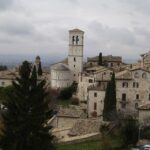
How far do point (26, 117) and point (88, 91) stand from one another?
33.2 meters

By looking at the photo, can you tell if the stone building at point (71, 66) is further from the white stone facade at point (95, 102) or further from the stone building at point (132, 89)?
the stone building at point (132, 89)

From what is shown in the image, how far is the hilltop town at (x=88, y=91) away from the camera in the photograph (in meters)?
50.2

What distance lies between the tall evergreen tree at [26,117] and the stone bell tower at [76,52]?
50187 millimetres

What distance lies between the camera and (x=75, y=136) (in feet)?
157

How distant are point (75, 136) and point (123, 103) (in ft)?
50.6

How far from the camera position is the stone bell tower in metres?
80.6

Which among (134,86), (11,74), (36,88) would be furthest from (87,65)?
(36,88)

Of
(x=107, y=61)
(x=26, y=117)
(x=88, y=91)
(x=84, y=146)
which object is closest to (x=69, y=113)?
(x=88, y=91)

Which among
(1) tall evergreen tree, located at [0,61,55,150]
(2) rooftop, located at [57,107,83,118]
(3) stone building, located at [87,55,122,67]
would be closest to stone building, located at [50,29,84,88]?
(3) stone building, located at [87,55,122,67]

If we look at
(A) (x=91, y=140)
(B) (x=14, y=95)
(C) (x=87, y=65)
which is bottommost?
(A) (x=91, y=140)

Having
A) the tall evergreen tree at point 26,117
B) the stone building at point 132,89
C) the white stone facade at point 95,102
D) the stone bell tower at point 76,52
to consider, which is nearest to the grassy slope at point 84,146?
the tall evergreen tree at point 26,117

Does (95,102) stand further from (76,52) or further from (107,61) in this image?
(107,61)

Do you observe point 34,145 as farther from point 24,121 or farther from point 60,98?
point 60,98

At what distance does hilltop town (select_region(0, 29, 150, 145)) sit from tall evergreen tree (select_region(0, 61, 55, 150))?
1608cm
